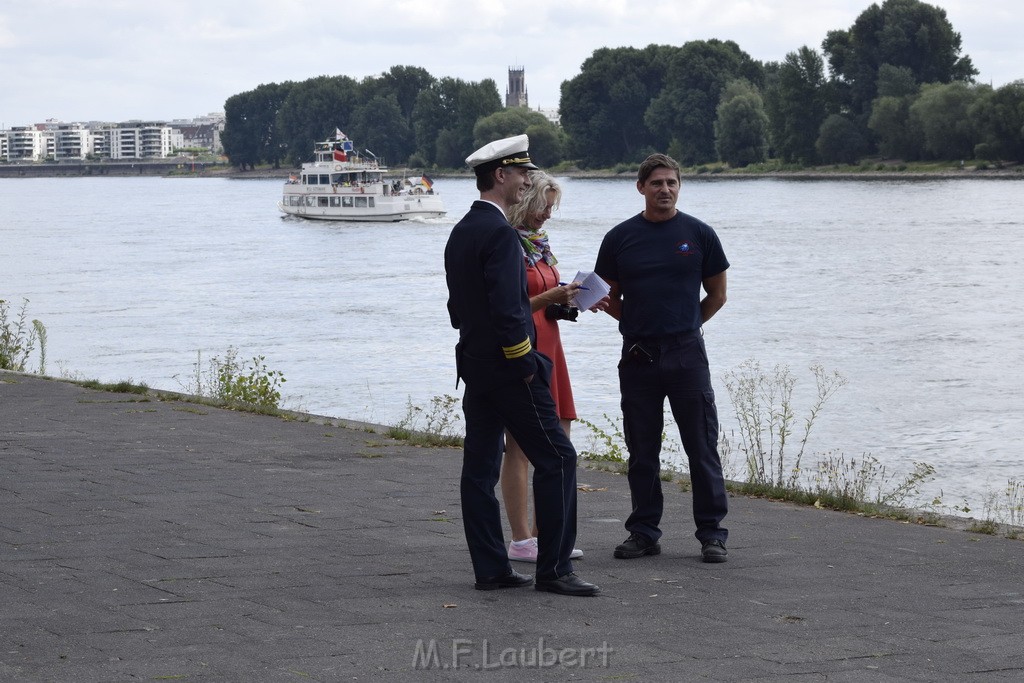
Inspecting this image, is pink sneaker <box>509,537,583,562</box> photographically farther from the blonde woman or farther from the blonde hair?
the blonde hair

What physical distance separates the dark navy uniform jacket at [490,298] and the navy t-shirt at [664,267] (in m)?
0.85

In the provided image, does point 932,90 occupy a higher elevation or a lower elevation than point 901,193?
higher

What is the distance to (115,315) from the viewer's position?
1203 inches

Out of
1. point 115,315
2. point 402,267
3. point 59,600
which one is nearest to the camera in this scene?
point 59,600

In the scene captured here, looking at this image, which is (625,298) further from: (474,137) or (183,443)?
(474,137)

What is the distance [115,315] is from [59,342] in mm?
4908

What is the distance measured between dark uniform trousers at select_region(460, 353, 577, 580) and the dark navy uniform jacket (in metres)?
0.05

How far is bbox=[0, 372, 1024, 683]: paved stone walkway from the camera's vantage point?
447cm

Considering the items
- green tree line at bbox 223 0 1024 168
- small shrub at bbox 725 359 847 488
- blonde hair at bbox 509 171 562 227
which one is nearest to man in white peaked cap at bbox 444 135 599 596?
blonde hair at bbox 509 171 562 227

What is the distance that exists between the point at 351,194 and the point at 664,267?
63.2 meters

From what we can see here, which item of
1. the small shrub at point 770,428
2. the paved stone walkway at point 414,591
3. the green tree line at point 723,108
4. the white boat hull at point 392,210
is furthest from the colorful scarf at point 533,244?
the green tree line at point 723,108

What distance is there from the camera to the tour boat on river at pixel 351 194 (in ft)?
217

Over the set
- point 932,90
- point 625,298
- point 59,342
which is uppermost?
point 932,90

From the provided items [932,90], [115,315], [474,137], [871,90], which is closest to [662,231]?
[115,315]
